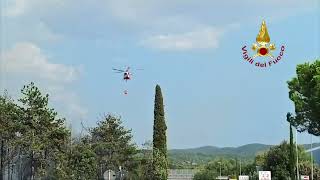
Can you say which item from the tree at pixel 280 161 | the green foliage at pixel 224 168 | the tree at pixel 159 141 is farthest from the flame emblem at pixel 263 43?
the green foliage at pixel 224 168

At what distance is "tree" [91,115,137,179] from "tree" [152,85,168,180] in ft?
7.28

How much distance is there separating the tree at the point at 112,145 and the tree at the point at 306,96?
41.8 feet

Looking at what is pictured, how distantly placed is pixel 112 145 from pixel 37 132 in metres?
8.83

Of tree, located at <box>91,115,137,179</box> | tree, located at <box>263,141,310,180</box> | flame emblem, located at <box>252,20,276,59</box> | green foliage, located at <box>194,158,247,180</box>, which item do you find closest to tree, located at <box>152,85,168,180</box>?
tree, located at <box>91,115,137,179</box>

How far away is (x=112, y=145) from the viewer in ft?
139

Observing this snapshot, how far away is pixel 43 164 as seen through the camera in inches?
1369

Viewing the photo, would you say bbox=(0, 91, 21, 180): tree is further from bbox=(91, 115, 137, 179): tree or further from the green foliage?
the green foliage

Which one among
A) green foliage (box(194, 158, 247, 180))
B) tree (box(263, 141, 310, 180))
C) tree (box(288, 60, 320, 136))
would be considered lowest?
green foliage (box(194, 158, 247, 180))

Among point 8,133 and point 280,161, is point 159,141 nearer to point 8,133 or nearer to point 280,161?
point 8,133

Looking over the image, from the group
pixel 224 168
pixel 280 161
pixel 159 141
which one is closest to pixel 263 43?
pixel 159 141

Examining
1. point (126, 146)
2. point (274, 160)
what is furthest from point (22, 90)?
point (274, 160)

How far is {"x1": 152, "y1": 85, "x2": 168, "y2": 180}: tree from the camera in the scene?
41.6 metres

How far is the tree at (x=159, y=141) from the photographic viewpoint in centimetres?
4162

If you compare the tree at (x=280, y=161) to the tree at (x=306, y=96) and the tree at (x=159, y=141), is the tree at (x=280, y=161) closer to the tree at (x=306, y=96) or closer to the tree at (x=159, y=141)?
the tree at (x=159, y=141)
